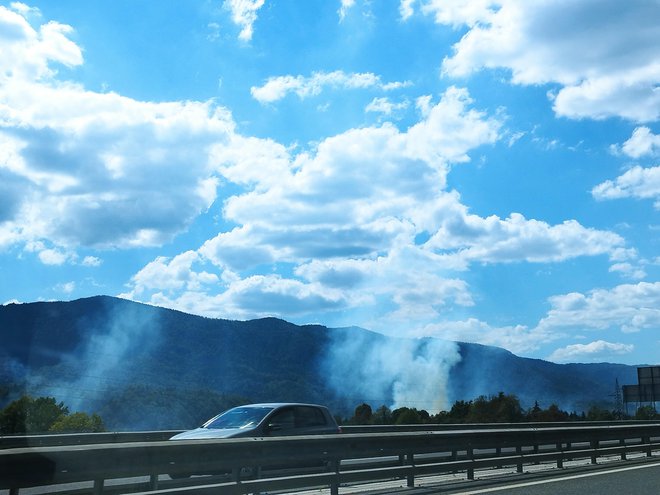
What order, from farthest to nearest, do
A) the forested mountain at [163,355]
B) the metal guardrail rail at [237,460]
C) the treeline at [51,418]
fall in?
the forested mountain at [163,355] → the treeline at [51,418] → the metal guardrail rail at [237,460]

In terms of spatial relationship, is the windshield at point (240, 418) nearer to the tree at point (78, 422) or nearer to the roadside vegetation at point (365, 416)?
the roadside vegetation at point (365, 416)

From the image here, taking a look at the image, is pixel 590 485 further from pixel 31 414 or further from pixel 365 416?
pixel 365 416

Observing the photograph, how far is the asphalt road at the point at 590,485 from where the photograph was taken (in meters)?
13.7

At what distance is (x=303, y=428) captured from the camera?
16781 mm

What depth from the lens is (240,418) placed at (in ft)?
53.0

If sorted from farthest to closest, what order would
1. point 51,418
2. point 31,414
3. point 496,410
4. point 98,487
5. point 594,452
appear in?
point 496,410 → point 51,418 → point 31,414 → point 594,452 → point 98,487

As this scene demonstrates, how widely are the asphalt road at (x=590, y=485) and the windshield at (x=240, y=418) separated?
4.12 m

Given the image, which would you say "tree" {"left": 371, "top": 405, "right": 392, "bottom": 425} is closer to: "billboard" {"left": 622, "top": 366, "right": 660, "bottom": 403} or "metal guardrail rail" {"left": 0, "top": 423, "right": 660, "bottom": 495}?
"billboard" {"left": 622, "top": 366, "right": 660, "bottom": 403}

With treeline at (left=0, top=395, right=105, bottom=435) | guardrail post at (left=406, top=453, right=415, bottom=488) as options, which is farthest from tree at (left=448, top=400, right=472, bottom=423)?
guardrail post at (left=406, top=453, right=415, bottom=488)

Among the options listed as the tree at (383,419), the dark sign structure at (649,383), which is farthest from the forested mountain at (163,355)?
the dark sign structure at (649,383)

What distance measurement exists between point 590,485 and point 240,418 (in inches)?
253

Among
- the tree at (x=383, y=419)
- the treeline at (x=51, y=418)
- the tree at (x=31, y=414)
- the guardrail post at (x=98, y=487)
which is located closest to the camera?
the guardrail post at (x=98, y=487)

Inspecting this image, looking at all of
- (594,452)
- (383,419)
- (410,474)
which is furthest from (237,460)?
(383,419)

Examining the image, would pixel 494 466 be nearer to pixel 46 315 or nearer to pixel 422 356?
pixel 422 356
